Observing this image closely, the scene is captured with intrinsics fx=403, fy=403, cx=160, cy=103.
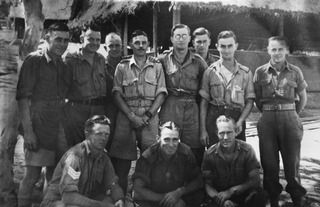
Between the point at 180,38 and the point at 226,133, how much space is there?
0.93m

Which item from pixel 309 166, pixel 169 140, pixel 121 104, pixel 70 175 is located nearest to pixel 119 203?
pixel 70 175

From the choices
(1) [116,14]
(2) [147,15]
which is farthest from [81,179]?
(2) [147,15]

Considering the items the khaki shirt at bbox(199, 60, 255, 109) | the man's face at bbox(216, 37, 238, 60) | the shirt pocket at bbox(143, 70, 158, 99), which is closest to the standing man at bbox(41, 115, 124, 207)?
the shirt pocket at bbox(143, 70, 158, 99)

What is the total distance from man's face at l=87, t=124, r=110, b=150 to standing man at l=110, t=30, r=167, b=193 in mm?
471

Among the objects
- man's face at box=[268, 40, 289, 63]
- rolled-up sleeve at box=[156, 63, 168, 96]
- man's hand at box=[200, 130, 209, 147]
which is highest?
man's face at box=[268, 40, 289, 63]

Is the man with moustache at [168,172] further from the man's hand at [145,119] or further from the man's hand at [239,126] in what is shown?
the man's hand at [239,126]

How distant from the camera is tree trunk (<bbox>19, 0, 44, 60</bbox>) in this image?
3.85 m

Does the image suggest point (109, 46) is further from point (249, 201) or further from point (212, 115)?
point (249, 201)

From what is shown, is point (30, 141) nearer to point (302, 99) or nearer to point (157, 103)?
point (157, 103)

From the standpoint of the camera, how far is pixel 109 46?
13.5 feet

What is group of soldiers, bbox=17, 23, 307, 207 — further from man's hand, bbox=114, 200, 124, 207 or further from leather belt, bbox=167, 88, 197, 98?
man's hand, bbox=114, 200, 124, 207

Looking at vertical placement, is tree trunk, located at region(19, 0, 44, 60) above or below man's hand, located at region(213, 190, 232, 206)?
above

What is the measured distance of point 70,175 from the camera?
288cm

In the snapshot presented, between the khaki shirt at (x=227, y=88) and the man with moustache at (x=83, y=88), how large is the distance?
924mm
